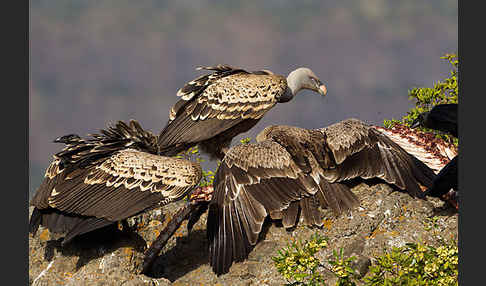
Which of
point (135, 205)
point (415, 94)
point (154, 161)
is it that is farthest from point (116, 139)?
point (415, 94)

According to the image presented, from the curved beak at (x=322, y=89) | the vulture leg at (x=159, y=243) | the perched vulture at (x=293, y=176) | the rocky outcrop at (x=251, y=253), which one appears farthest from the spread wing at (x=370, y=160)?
the curved beak at (x=322, y=89)

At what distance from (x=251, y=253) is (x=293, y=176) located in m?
1.31

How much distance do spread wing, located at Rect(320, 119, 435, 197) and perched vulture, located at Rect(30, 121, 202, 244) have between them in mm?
2212

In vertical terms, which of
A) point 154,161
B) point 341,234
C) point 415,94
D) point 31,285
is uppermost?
point 415,94

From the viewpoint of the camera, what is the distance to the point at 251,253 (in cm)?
778

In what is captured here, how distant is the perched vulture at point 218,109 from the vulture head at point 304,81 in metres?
0.69

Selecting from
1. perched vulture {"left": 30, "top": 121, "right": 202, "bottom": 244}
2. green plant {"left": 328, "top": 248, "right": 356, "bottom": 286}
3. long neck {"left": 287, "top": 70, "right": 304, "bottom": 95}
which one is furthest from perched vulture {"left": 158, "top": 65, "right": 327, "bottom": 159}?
green plant {"left": 328, "top": 248, "right": 356, "bottom": 286}

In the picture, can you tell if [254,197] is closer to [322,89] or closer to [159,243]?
[159,243]

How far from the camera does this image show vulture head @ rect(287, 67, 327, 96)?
11438 millimetres

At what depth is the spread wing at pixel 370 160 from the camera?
28.1 ft

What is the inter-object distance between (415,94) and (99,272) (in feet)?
22.6

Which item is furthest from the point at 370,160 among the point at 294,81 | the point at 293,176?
the point at 294,81

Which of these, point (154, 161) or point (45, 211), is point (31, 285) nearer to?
point (45, 211)

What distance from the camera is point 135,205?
764cm
